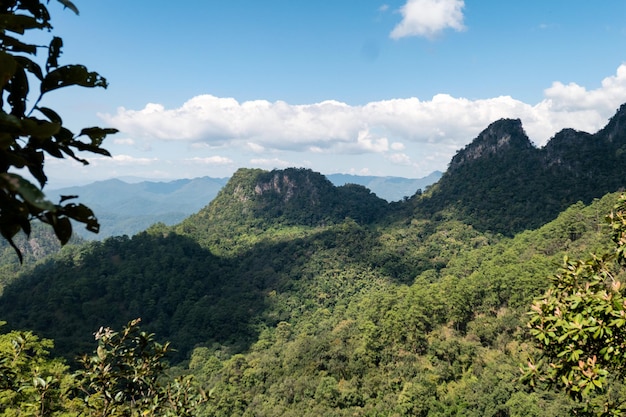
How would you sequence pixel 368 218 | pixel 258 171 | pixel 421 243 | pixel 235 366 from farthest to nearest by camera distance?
pixel 258 171, pixel 368 218, pixel 421 243, pixel 235 366

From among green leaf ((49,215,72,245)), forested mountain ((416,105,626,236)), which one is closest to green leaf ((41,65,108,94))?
green leaf ((49,215,72,245))

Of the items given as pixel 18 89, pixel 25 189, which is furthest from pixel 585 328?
pixel 18 89

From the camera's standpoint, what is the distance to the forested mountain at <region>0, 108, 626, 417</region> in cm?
3603

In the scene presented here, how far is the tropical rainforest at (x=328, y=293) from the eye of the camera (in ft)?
15.3

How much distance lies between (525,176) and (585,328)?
105 m

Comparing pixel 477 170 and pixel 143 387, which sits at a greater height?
pixel 477 170

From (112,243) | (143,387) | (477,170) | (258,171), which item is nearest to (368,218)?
(477,170)

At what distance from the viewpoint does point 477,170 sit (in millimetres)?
110562

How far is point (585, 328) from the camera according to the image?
463 centimetres

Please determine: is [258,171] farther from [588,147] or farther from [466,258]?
[588,147]

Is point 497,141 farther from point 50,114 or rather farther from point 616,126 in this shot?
point 50,114

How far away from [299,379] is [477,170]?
91468 millimetres

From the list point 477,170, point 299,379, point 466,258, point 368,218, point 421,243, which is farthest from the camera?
point 368,218

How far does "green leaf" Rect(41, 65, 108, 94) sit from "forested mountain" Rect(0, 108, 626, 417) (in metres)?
6.54
